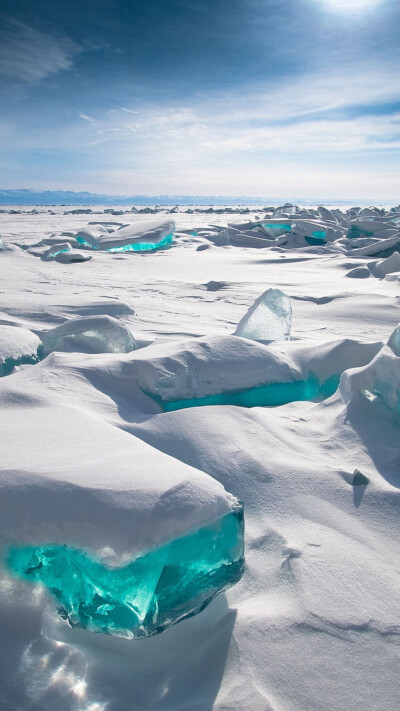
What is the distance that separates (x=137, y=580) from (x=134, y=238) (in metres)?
5.76

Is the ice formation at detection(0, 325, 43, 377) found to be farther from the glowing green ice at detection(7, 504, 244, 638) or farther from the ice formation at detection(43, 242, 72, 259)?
the ice formation at detection(43, 242, 72, 259)

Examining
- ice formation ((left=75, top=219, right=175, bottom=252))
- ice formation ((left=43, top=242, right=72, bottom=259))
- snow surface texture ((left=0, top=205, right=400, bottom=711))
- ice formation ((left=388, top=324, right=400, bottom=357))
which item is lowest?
snow surface texture ((left=0, top=205, right=400, bottom=711))

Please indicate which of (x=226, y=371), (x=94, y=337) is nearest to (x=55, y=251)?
(x=94, y=337)

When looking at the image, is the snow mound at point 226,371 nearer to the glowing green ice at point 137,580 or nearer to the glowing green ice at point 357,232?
the glowing green ice at point 137,580

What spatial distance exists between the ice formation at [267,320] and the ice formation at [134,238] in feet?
14.1

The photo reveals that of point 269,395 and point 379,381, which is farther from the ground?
point 379,381

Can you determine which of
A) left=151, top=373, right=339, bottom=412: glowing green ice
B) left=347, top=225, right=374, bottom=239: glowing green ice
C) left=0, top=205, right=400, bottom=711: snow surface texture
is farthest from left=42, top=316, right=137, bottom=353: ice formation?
left=347, top=225, right=374, bottom=239: glowing green ice

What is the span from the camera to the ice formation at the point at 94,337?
1.82 m

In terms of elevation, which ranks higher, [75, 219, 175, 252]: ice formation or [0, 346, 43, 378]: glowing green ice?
[75, 219, 175, 252]: ice formation

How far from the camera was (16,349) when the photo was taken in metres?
1.67

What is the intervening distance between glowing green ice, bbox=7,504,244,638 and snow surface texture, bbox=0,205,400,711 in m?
0.02

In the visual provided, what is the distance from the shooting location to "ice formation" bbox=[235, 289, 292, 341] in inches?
81.0

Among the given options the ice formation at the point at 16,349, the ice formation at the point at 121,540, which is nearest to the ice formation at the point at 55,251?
the ice formation at the point at 16,349

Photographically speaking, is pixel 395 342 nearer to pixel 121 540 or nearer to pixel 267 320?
pixel 267 320
